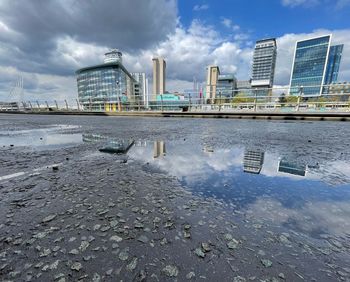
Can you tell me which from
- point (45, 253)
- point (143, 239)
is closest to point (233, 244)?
point (143, 239)

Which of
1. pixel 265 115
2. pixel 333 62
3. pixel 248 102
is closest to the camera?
pixel 265 115

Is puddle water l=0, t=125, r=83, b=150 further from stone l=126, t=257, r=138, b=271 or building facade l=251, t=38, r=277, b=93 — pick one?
building facade l=251, t=38, r=277, b=93

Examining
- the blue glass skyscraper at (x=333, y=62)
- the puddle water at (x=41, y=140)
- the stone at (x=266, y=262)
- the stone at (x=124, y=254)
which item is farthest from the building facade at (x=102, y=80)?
the blue glass skyscraper at (x=333, y=62)

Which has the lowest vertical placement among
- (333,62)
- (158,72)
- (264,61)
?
(158,72)

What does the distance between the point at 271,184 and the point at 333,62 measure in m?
177

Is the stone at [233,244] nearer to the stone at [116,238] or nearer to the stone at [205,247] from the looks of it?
the stone at [205,247]

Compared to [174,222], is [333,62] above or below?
above

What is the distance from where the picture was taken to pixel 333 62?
414 feet

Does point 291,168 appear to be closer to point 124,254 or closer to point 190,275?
point 190,275

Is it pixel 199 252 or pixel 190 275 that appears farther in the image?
pixel 199 252

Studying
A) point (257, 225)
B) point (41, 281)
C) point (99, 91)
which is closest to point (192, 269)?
point (257, 225)

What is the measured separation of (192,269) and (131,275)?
34 centimetres

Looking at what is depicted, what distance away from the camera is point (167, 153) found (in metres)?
3.68

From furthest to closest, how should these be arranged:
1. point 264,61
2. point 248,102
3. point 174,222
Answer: point 264,61 → point 248,102 → point 174,222
